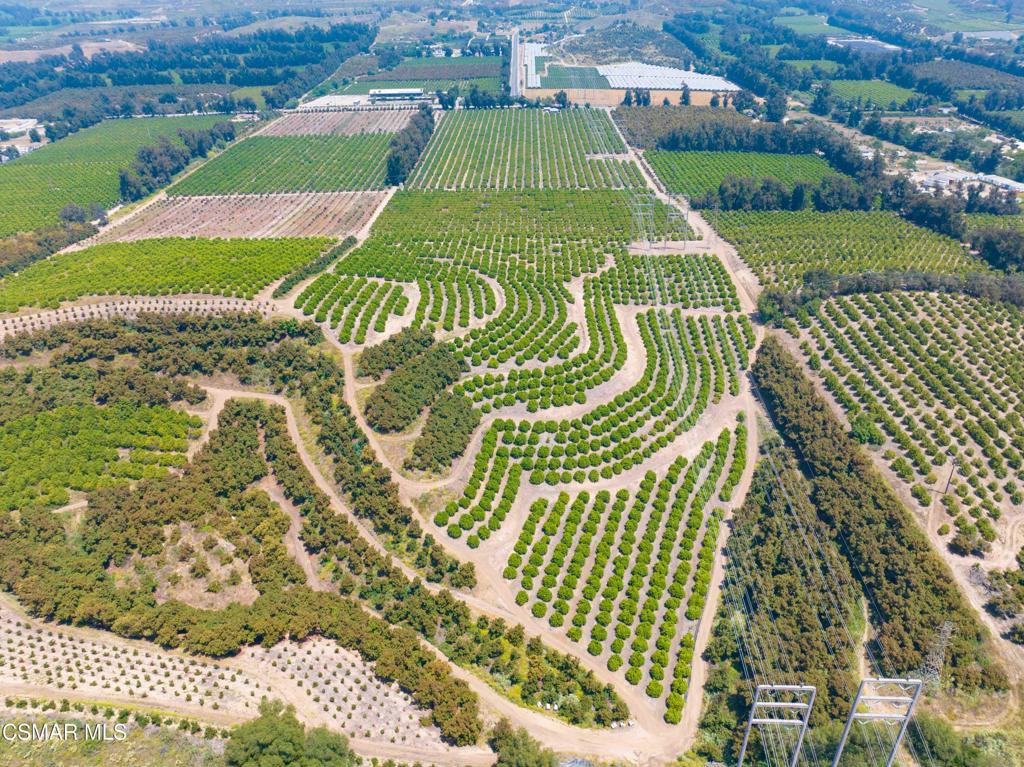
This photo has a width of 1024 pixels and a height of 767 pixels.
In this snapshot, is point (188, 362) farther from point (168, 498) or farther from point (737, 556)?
point (737, 556)

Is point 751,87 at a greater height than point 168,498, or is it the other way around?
point 751,87

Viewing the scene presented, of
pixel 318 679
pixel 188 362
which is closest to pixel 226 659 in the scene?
pixel 318 679

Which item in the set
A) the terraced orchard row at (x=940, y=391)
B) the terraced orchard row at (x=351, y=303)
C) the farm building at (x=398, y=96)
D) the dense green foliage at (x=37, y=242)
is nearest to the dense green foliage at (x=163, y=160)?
the dense green foliage at (x=37, y=242)

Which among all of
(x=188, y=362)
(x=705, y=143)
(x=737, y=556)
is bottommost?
(x=737, y=556)

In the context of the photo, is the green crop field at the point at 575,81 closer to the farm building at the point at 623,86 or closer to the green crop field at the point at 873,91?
the farm building at the point at 623,86

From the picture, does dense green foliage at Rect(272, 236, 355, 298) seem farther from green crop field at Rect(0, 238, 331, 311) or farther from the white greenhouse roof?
the white greenhouse roof

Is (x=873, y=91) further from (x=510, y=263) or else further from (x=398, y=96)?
(x=510, y=263)

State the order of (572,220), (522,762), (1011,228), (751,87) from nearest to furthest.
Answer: (522,762), (1011,228), (572,220), (751,87)

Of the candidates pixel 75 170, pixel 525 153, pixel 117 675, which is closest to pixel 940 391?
pixel 117 675
